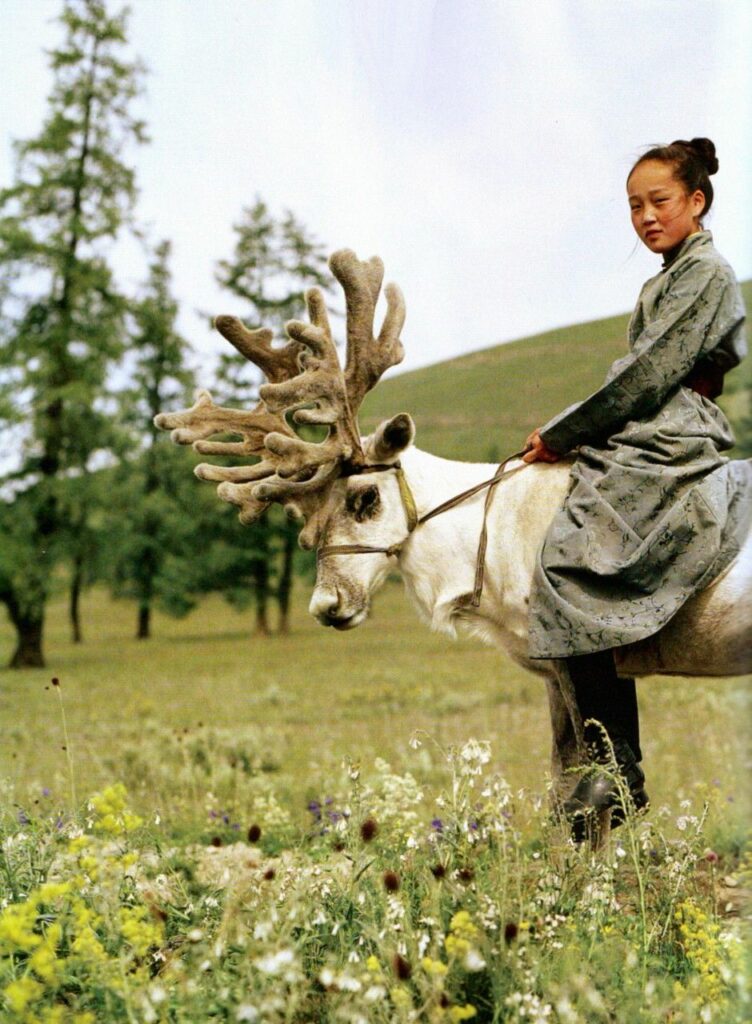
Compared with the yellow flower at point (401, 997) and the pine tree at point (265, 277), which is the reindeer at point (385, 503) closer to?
the yellow flower at point (401, 997)

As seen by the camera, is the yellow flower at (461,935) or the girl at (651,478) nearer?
the yellow flower at (461,935)

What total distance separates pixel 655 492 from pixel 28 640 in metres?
21.9

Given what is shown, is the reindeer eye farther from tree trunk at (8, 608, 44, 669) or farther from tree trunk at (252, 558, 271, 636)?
tree trunk at (252, 558, 271, 636)

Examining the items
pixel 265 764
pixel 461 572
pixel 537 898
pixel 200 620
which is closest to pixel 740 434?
pixel 461 572

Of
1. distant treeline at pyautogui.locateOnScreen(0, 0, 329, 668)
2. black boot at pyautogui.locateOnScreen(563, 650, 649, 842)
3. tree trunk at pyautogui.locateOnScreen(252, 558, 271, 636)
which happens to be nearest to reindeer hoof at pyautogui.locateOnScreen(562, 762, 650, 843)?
black boot at pyautogui.locateOnScreen(563, 650, 649, 842)

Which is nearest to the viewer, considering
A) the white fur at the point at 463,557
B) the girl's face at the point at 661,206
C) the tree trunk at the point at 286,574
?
the girl's face at the point at 661,206

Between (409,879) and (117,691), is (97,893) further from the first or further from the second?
(117,691)


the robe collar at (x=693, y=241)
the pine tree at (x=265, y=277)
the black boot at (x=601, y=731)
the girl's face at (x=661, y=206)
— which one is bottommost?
the black boot at (x=601, y=731)

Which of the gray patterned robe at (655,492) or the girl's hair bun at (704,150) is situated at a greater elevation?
the girl's hair bun at (704,150)

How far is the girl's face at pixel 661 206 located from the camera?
13.0 feet

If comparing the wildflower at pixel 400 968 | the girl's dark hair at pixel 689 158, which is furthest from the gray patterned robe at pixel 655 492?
the wildflower at pixel 400 968

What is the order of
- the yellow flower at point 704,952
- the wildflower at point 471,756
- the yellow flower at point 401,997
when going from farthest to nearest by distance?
the wildflower at point 471,756, the yellow flower at point 704,952, the yellow flower at point 401,997

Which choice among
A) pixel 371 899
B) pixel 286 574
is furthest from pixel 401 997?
pixel 286 574

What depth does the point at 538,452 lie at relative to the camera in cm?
430
